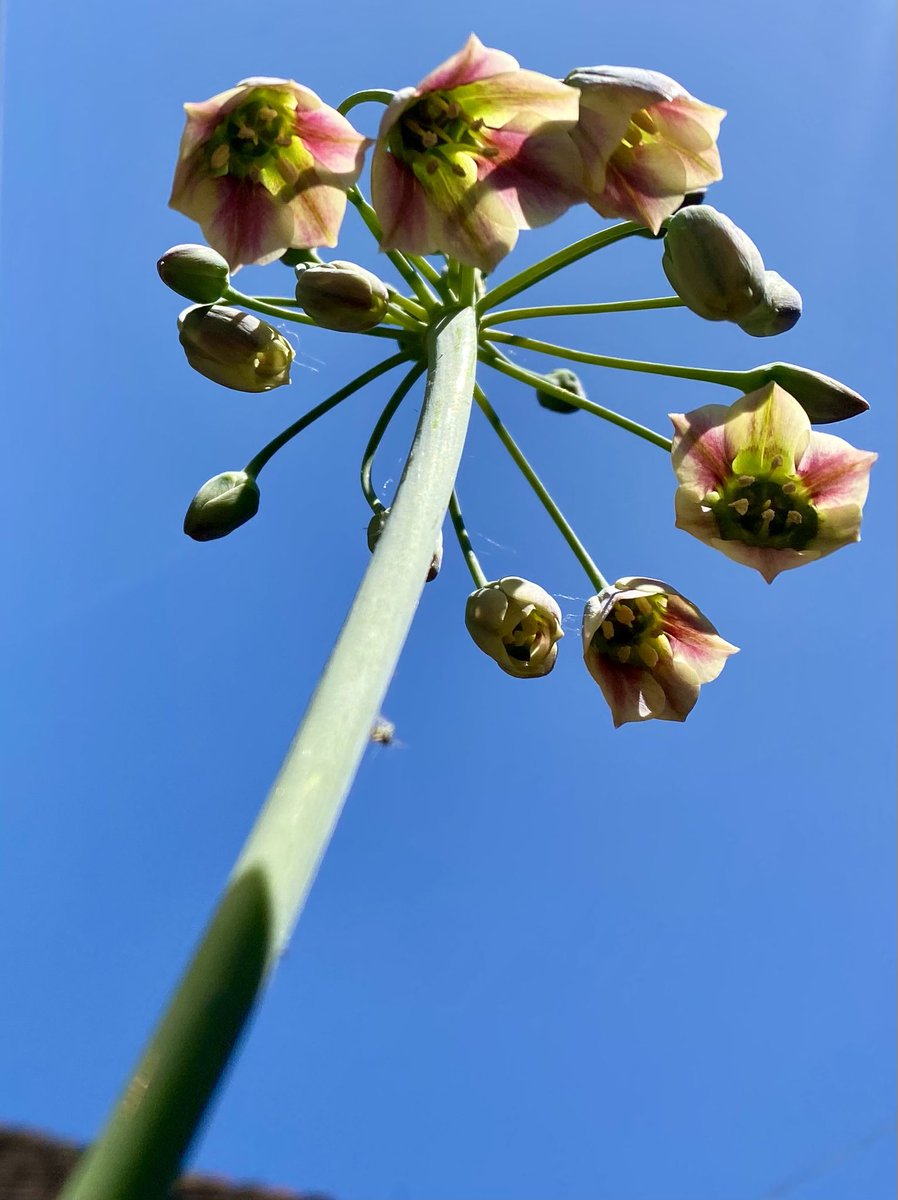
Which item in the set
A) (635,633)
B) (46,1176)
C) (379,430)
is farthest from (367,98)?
(46,1176)

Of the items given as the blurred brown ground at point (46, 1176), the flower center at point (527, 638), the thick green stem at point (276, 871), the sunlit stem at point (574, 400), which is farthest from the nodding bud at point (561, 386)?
the blurred brown ground at point (46, 1176)

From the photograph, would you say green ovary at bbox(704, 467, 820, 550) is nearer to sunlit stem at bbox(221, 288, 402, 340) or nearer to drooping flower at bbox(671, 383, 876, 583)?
drooping flower at bbox(671, 383, 876, 583)

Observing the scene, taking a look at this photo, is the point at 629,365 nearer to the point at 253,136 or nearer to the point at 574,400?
the point at 574,400

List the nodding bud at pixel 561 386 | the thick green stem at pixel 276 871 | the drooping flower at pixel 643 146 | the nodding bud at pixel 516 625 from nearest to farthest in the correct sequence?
1. the thick green stem at pixel 276 871
2. the drooping flower at pixel 643 146
3. the nodding bud at pixel 516 625
4. the nodding bud at pixel 561 386

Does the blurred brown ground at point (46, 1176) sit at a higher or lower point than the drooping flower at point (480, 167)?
lower

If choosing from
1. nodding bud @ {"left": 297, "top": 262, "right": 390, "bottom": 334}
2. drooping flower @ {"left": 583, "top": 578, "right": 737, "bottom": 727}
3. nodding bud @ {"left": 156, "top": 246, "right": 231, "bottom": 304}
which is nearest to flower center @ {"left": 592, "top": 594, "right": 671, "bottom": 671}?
drooping flower @ {"left": 583, "top": 578, "right": 737, "bottom": 727}

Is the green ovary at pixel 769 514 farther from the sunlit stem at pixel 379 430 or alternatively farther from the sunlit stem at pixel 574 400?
the sunlit stem at pixel 379 430

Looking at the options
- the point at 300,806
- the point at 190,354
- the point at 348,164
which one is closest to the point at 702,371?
the point at 348,164
